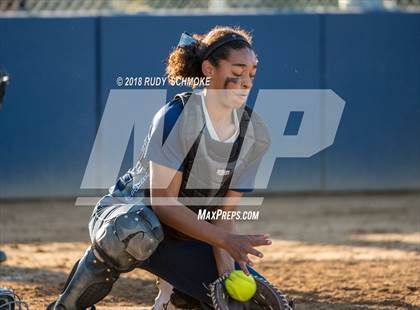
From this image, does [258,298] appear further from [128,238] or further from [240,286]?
[128,238]

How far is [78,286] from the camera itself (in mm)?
3666

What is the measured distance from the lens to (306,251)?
6.09 m

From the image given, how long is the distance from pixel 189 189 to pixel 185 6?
17.0 ft

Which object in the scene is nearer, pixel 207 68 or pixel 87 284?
pixel 87 284

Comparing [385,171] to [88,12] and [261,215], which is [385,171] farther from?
[88,12]

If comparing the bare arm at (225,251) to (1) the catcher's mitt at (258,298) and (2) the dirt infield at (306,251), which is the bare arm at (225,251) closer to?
(1) the catcher's mitt at (258,298)

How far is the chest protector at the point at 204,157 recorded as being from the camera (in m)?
3.75

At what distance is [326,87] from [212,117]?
14.7ft

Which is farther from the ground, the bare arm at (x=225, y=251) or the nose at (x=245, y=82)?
the nose at (x=245, y=82)

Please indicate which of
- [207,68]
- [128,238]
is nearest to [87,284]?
[128,238]

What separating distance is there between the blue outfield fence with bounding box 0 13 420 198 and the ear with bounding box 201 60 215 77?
156 inches

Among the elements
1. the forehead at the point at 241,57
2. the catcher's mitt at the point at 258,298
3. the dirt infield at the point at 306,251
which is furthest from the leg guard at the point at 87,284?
the forehead at the point at 241,57

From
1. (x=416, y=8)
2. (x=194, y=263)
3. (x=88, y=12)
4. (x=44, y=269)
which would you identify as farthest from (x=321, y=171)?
(x=194, y=263)

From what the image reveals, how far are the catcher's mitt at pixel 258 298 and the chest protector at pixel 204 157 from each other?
0.40m
